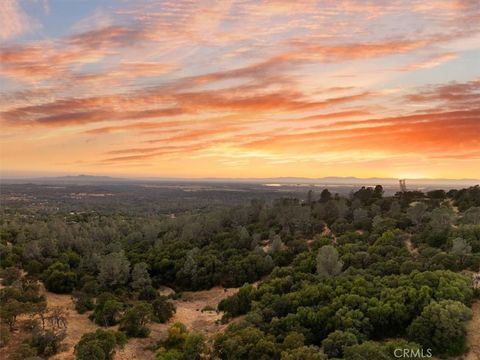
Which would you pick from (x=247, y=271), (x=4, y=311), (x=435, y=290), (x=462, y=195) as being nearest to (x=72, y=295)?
(x=4, y=311)

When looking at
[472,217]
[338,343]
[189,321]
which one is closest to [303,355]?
[338,343]

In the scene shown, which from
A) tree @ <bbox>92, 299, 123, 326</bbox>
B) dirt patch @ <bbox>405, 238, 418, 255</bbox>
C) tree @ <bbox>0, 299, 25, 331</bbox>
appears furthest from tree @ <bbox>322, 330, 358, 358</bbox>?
tree @ <bbox>0, 299, 25, 331</bbox>

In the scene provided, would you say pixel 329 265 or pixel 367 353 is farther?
pixel 329 265

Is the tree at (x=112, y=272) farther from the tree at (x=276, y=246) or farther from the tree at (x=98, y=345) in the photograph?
the tree at (x=98, y=345)

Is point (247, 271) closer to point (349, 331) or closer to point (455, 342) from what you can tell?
point (349, 331)

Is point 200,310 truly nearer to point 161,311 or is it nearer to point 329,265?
point 161,311

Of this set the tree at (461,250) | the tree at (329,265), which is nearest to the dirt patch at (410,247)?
the tree at (461,250)
